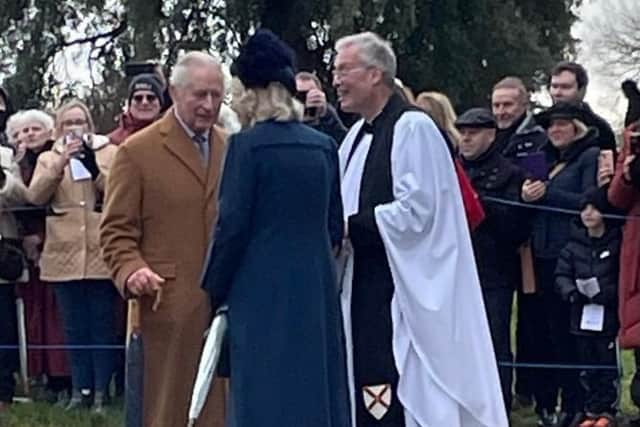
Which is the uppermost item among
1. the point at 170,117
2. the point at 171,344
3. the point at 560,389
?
the point at 170,117

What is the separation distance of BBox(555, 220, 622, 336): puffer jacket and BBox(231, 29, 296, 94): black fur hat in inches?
120

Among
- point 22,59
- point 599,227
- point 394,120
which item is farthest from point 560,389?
point 22,59

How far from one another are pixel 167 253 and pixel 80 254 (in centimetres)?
303

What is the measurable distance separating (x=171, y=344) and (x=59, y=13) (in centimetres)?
→ 2314

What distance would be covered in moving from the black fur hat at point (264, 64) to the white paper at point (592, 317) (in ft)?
10.3

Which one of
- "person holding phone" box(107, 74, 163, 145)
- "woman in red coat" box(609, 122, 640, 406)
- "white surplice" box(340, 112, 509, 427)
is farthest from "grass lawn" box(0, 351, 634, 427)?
"white surplice" box(340, 112, 509, 427)

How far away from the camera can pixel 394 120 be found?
22.9ft

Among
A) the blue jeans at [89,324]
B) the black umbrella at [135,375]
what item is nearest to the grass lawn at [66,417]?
the blue jeans at [89,324]

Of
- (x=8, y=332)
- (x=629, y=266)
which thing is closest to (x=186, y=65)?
(x=629, y=266)

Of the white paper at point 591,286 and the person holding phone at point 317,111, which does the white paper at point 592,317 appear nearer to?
the white paper at point 591,286

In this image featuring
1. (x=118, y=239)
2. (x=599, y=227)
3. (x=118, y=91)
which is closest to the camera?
(x=118, y=239)

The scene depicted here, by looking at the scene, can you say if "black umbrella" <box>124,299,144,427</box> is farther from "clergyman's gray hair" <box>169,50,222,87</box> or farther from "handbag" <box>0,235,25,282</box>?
"handbag" <box>0,235,25,282</box>

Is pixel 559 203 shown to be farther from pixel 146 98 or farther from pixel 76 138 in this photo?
pixel 76 138

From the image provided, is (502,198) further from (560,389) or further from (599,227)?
(560,389)
